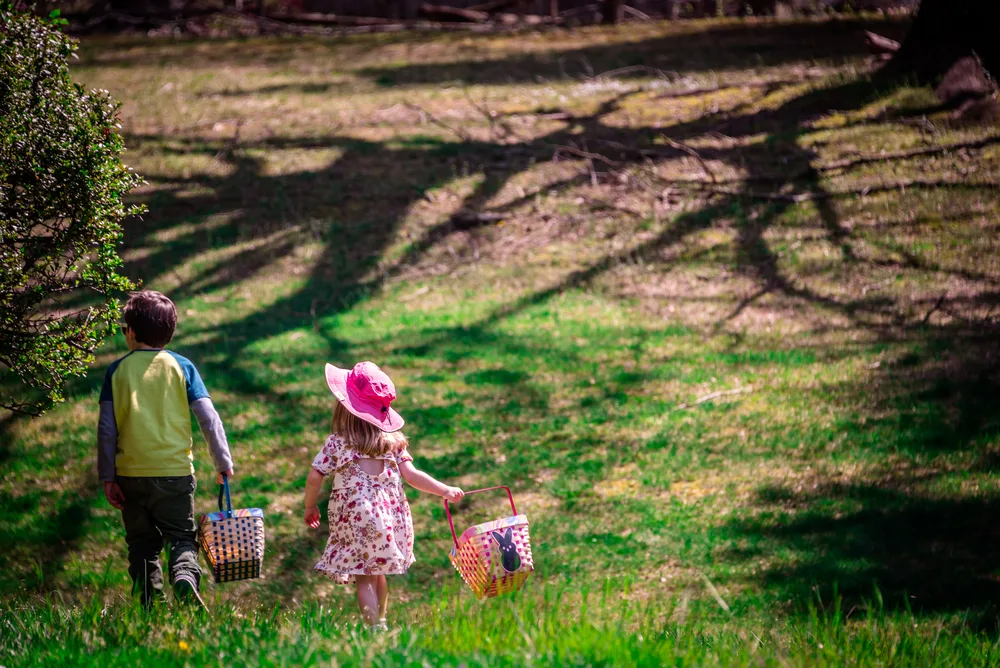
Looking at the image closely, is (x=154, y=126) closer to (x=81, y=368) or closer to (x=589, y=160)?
(x=589, y=160)

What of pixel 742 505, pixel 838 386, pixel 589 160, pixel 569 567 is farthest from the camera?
pixel 589 160

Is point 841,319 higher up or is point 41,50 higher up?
point 41,50

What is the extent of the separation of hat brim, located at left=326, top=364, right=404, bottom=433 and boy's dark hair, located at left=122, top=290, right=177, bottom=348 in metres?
0.88

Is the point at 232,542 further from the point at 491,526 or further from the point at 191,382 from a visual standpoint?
the point at 491,526

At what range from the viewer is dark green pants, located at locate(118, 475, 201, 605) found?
181 inches

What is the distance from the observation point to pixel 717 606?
5.27 metres

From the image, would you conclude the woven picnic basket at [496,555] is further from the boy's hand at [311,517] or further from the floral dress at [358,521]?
the boy's hand at [311,517]

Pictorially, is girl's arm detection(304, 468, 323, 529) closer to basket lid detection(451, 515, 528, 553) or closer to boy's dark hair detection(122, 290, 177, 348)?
basket lid detection(451, 515, 528, 553)

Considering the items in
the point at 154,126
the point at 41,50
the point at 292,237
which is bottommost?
the point at 292,237

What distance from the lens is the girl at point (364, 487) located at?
4402 mm

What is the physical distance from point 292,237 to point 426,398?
4002 mm

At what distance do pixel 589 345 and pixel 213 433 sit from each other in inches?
191

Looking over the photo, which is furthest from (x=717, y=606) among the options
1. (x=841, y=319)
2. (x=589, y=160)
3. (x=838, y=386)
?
(x=589, y=160)

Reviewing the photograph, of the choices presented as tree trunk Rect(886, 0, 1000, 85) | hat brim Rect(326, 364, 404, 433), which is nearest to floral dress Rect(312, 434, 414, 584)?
hat brim Rect(326, 364, 404, 433)
